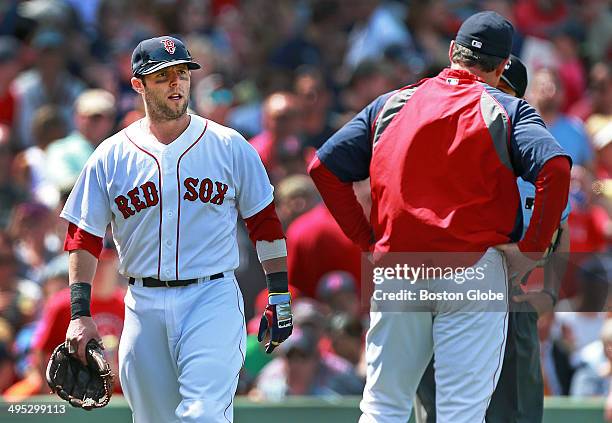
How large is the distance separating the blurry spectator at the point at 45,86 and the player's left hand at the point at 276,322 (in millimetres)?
5909

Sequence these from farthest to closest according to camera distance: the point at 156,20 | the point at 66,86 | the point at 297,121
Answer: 1. the point at 156,20
2. the point at 66,86
3. the point at 297,121

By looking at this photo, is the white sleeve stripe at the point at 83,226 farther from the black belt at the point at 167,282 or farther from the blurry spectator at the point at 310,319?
the blurry spectator at the point at 310,319

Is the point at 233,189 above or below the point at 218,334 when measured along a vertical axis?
above

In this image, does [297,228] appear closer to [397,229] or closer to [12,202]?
[12,202]

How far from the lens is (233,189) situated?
19.0 ft

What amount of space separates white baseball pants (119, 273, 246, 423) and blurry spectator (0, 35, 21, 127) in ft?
19.9

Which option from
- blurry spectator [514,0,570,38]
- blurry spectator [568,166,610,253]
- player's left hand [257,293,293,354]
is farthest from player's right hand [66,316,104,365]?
blurry spectator [514,0,570,38]

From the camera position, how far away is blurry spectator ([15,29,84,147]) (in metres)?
11.4

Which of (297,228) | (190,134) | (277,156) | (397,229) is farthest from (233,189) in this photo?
(277,156)

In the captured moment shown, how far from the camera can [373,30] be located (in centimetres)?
1290

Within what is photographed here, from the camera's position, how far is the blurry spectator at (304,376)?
787 cm

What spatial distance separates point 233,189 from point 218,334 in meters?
0.65

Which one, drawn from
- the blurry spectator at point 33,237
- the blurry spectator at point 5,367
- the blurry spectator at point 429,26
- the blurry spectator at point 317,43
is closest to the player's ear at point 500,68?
the blurry spectator at point 5,367

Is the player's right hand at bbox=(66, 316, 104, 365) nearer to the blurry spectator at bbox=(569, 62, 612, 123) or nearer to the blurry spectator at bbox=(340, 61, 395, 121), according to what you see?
the blurry spectator at bbox=(340, 61, 395, 121)
